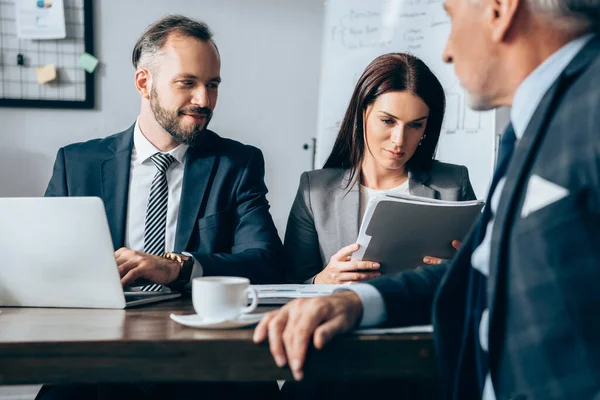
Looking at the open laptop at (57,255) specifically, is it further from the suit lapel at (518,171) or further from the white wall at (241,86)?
the white wall at (241,86)

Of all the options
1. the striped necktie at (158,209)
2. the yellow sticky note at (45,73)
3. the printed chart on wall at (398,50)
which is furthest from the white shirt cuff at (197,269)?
the yellow sticky note at (45,73)

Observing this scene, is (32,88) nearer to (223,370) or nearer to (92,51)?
(92,51)

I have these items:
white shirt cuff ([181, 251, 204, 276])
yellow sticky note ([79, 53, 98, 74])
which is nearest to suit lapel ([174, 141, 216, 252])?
white shirt cuff ([181, 251, 204, 276])

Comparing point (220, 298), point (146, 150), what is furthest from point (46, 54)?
point (220, 298)

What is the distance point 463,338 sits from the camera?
0.84m

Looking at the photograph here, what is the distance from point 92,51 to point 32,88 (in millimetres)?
310

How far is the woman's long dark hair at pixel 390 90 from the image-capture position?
1.83 meters

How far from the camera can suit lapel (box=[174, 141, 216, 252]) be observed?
164 centimetres

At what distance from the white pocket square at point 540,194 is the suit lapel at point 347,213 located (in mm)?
1107

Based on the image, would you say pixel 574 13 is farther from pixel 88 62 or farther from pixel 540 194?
pixel 88 62

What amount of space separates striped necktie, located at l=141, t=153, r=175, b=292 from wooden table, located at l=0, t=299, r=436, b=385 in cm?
80

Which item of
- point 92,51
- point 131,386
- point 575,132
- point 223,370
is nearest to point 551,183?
point 575,132

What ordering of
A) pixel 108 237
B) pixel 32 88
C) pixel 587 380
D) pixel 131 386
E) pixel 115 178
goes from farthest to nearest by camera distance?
pixel 32 88
pixel 115 178
pixel 131 386
pixel 108 237
pixel 587 380

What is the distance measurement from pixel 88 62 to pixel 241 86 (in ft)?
2.31
